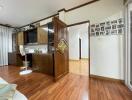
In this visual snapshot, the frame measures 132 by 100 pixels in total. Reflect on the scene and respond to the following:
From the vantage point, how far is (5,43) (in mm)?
5109

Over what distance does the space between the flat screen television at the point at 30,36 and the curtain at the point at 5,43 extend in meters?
1.29

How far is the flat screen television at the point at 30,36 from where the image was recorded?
444 centimetres

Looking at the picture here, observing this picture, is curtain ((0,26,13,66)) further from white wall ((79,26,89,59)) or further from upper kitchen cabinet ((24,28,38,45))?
white wall ((79,26,89,59))

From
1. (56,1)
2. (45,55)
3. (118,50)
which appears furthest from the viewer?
(45,55)

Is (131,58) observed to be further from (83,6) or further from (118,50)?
(83,6)

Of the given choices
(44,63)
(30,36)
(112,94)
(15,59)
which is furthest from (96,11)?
(15,59)

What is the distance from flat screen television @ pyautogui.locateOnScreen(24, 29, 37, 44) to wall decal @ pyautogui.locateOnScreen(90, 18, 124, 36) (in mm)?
2899

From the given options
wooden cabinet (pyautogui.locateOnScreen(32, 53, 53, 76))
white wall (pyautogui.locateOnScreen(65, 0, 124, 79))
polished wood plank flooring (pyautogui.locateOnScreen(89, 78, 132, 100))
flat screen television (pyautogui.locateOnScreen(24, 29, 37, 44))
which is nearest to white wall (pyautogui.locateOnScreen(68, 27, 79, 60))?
flat screen television (pyautogui.locateOnScreen(24, 29, 37, 44))

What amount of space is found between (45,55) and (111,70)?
7.34 ft

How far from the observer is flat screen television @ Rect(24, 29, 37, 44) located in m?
4.44

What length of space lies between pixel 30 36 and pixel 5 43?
1.71 meters

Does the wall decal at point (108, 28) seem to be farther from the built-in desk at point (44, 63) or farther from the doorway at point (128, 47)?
the built-in desk at point (44, 63)

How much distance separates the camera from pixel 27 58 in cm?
448

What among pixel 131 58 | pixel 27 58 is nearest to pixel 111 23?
pixel 131 58
